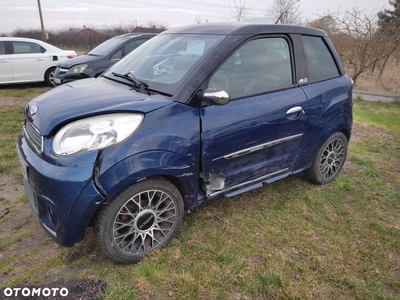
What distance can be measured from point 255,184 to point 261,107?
29.4 inches

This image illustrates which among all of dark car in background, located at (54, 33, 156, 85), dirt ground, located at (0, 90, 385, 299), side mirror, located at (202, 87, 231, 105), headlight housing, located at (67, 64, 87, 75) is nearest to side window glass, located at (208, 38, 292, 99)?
side mirror, located at (202, 87, 231, 105)

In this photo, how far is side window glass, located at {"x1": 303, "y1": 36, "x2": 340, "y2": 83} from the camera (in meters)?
3.18

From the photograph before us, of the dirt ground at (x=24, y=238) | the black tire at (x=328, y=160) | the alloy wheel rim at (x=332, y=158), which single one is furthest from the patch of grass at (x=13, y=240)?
the alloy wheel rim at (x=332, y=158)

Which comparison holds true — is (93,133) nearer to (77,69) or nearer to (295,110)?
(295,110)

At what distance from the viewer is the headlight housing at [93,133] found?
2.04m

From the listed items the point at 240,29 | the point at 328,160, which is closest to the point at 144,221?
the point at 240,29

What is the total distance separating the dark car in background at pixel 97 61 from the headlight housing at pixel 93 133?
501cm

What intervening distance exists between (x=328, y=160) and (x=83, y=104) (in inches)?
111

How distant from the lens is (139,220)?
7.55 feet

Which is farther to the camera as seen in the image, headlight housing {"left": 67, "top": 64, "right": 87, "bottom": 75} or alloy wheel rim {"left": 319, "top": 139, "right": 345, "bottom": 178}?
headlight housing {"left": 67, "top": 64, "right": 87, "bottom": 75}

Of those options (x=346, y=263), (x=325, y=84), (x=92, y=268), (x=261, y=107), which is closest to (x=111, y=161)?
(x=92, y=268)

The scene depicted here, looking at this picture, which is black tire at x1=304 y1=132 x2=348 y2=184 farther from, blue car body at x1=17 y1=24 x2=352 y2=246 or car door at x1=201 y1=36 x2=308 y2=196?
car door at x1=201 y1=36 x2=308 y2=196

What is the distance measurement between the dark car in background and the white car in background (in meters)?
1.71

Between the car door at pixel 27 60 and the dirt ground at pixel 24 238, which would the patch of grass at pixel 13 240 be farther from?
the car door at pixel 27 60
